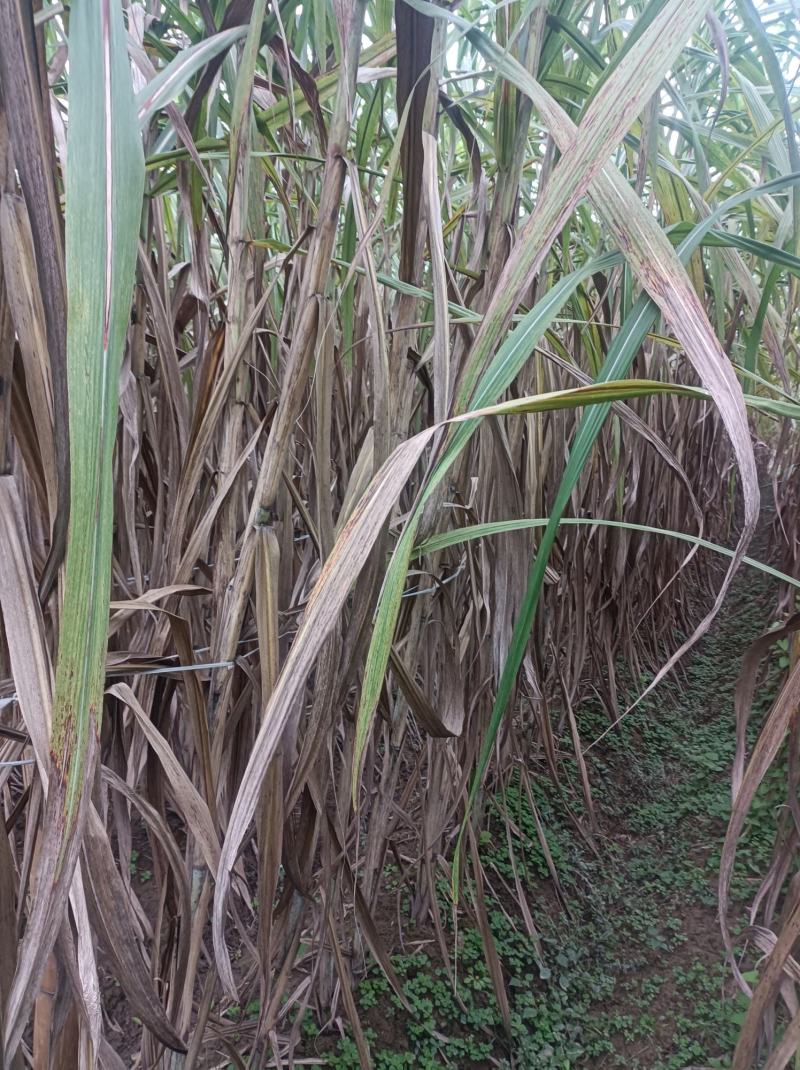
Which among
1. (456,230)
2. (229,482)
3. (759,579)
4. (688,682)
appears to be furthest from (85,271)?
(759,579)

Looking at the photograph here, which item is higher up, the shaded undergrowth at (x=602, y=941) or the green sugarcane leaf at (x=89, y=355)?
the green sugarcane leaf at (x=89, y=355)

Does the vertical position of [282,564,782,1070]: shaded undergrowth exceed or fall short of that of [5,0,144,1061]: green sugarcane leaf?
it falls short

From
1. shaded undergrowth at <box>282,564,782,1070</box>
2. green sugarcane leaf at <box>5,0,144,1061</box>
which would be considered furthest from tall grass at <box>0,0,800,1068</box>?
shaded undergrowth at <box>282,564,782,1070</box>

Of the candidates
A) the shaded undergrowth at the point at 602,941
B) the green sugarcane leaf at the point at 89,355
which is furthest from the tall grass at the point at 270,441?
the shaded undergrowth at the point at 602,941

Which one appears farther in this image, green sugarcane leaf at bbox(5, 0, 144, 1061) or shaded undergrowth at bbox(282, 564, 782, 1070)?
shaded undergrowth at bbox(282, 564, 782, 1070)

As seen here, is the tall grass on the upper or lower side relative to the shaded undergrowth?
upper

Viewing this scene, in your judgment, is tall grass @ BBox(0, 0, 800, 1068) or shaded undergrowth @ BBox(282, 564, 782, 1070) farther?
shaded undergrowth @ BBox(282, 564, 782, 1070)

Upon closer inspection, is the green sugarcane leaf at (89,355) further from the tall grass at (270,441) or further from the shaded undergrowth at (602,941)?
the shaded undergrowth at (602,941)

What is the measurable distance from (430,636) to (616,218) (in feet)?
1.86

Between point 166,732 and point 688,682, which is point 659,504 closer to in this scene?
point 688,682

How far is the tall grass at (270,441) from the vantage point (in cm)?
23

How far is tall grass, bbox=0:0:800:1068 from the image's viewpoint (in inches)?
9.2

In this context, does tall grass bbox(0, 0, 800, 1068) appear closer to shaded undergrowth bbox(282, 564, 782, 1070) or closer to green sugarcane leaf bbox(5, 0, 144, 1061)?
green sugarcane leaf bbox(5, 0, 144, 1061)

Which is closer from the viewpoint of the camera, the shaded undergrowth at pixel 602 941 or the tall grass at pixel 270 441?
the tall grass at pixel 270 441
